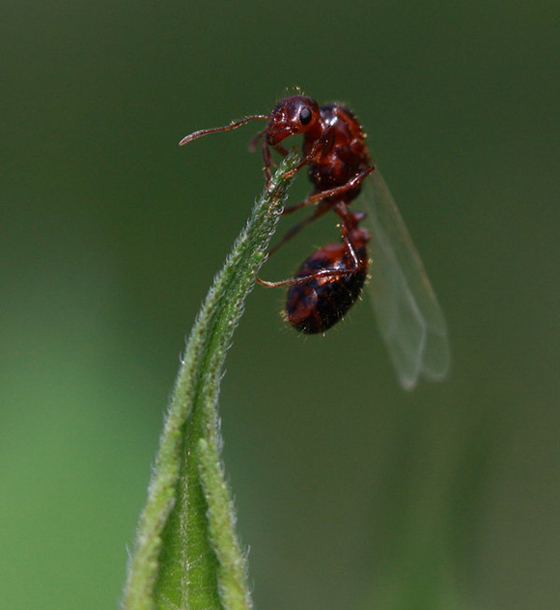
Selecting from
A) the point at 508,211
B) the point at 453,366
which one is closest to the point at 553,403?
the point at 453,366

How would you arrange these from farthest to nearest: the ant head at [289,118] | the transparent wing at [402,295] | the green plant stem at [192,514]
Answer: the transparent wing at [402,295], the ant head at [289,118], the green plant stem at [192,514]

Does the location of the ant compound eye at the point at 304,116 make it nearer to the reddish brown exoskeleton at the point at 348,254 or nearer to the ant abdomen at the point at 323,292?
the reddish brown exoskeleton at the point at 348,254

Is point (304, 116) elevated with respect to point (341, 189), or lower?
elevated

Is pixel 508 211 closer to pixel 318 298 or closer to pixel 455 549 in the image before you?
pixel 318 298

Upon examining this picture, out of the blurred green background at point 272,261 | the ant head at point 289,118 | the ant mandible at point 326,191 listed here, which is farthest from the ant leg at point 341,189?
the blurred green background at point 272,261

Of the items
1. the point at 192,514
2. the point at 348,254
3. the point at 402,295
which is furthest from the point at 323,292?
the point at 192,514

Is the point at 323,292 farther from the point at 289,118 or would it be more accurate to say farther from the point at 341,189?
the point at 289,118

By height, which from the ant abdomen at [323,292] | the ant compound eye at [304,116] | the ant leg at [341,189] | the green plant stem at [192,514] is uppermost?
the ant compound eye at [304,116]
